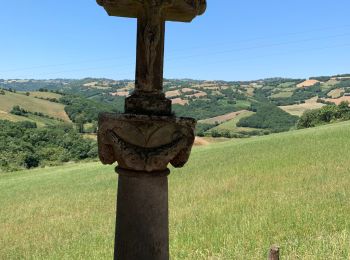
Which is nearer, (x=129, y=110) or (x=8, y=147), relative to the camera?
(x=129, y=110)

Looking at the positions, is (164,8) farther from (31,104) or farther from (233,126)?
(31,104)

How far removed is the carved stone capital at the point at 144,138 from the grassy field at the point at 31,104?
130970mm

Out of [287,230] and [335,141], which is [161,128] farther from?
[335,141]

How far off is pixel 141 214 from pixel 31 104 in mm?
144295

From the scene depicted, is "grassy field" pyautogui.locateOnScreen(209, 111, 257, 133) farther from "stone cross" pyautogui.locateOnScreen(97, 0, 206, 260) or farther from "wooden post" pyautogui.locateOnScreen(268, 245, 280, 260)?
"stone cross" pyautogui.locateOnScreen(97, 0, 206, 260)

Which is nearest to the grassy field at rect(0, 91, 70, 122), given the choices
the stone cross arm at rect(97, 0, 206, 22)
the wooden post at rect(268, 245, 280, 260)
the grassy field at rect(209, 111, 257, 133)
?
the grassy field at rect(209, 111, 257, 133)

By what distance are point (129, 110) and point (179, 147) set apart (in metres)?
0.53

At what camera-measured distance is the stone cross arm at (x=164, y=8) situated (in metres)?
3.62

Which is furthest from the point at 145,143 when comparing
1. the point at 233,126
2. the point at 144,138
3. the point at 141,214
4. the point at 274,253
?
the point at 233,126

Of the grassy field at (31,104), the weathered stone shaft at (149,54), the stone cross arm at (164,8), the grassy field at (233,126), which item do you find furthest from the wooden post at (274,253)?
the grassy field at (31,104)

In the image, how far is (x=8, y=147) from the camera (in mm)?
81812

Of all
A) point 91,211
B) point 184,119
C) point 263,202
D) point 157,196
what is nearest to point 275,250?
point 157,196

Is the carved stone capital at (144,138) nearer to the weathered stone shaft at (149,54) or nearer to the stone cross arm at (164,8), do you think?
the weathered stone shaft at (149,54)

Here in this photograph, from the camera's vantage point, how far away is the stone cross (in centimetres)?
340
